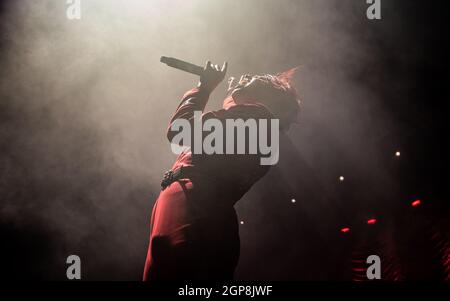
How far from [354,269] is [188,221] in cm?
581

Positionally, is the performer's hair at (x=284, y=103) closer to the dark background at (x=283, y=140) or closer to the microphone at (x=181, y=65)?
the microphone at (x=181, y=65)

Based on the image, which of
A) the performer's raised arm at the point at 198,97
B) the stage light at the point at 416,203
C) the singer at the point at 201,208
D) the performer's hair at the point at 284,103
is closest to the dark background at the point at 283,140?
the stage light at the point at 416,203

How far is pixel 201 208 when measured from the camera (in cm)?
144

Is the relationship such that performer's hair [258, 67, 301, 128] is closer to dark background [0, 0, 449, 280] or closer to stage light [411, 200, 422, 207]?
dark background [0, 0, 449, 280]

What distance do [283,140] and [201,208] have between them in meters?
4.17

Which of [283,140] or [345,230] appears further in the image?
[345,230]

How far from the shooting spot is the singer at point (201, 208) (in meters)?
1.32

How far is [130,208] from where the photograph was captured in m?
5.37

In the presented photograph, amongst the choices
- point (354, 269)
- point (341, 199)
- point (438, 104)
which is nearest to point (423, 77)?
point (438, 104)

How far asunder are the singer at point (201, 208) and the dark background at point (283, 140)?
7.47 ft

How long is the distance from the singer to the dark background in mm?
2278

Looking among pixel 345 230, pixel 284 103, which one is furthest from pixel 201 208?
pixel 345 230

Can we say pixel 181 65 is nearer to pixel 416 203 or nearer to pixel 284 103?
pixel 284 103
